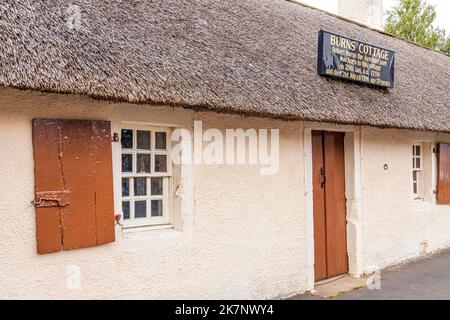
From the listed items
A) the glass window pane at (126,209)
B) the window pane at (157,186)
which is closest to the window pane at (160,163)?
the window pane at (157,186)

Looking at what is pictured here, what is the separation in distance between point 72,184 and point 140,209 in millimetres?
935

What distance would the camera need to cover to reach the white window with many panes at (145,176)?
435cm

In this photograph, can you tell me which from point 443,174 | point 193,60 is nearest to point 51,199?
point 193,60

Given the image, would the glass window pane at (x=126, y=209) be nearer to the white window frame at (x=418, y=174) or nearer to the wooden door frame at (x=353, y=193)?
the wooden door frame at (x=353, y=193)

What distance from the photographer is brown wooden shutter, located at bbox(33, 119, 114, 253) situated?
3549mm

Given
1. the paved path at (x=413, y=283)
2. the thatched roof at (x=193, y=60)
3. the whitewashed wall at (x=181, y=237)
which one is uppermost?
the thatched roof at (x=193, y=60)

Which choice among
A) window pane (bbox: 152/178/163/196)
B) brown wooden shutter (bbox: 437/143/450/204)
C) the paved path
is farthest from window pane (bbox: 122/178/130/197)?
brown wooden shutter (bbox: 437/143/450/204)

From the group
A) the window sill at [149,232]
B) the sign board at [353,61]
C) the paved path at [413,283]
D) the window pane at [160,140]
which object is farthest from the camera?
the sign board at [353,61]

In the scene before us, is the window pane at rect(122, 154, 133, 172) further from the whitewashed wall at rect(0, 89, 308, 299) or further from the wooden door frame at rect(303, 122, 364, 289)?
the wooden door frame at rect(303, 122, 364, 289)

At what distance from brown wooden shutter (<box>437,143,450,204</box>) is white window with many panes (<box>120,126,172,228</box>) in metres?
5.94

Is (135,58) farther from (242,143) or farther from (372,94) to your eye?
(372,94)

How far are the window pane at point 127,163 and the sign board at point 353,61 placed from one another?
3.08m

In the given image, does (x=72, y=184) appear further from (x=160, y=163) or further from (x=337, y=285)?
(x=337, y=285)
